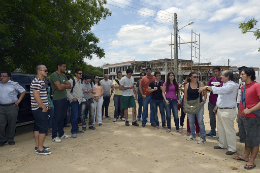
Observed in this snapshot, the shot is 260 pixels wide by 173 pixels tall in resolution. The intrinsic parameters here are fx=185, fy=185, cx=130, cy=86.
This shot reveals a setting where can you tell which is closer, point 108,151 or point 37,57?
point 108,151

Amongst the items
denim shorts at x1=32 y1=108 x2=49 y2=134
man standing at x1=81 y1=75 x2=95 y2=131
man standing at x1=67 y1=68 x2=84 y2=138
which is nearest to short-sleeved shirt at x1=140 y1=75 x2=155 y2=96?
man standing at x1=81 y1=75 x2=95 y2=131

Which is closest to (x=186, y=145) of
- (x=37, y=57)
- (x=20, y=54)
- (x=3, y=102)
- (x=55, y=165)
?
(x=55, y=165)

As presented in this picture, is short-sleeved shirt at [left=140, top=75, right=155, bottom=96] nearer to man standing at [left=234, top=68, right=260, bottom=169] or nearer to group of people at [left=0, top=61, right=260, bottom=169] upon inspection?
group of people at [left=0, top=61, right=260, bottom=169]

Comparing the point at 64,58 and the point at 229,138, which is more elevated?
the point at 64,58

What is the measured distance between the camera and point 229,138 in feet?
13.8

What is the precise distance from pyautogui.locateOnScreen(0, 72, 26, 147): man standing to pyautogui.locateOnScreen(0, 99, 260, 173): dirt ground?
0.39 metres

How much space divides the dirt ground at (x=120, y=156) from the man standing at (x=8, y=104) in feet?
1.27

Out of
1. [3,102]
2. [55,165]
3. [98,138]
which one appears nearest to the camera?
[55,165]

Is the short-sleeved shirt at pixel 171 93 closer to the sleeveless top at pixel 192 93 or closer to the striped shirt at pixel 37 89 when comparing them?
the sleeveless top at pixel 192 93

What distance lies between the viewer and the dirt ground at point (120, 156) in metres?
3.54

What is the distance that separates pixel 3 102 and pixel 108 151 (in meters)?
3.01

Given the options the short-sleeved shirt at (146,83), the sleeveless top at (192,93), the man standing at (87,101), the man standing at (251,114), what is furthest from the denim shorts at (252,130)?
the man standing at (87,101)

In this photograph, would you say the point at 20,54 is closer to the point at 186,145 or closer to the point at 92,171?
the point at 92,171

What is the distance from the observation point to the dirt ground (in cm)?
354
